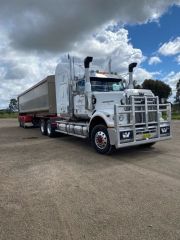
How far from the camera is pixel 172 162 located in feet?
21.3

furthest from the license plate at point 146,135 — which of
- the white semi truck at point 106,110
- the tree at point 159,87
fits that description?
the tree at point 159,87

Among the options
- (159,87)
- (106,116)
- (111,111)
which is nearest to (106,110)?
(111,111)

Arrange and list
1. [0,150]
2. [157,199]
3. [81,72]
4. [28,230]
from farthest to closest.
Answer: [81,72], [0,150], [157,199], [28,230]

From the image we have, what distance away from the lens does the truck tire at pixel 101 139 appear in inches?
300

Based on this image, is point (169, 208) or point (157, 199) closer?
point (169, 208)

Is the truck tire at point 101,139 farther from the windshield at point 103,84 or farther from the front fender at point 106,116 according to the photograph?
the windshield at point 103,84

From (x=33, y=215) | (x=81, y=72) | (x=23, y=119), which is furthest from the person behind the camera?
(x=23, y=119)

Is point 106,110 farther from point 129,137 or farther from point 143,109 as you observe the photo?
point 129,137

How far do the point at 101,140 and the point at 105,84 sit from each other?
262 cm

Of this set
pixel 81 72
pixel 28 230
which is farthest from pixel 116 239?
pixel 81 72

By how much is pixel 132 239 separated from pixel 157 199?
52.2 inches

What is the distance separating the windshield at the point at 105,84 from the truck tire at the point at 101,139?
1.81 meters

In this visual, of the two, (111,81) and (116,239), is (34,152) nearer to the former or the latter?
(111,81)

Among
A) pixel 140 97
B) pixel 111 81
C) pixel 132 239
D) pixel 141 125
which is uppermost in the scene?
pixel 111 81
